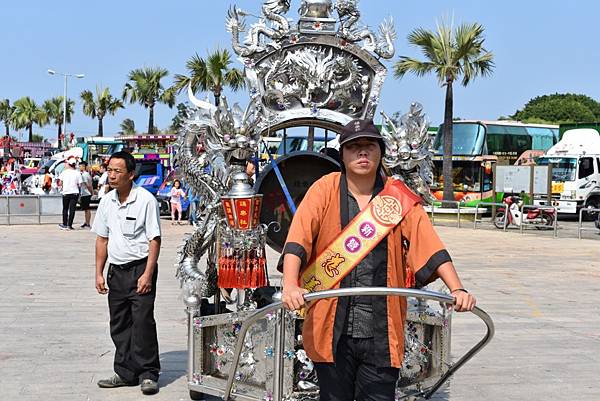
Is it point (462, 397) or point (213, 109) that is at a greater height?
point (213, 109)

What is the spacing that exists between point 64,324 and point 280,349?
4070 millimetres

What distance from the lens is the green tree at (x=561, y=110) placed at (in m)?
72.6

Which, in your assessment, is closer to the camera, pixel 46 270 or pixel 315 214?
pixel 315 214

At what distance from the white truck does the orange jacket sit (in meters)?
24.0

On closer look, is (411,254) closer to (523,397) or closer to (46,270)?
(523,397)

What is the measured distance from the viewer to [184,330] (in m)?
8.21

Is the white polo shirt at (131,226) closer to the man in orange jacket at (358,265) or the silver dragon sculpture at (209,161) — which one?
the silver dragon sculpture at (209,161)

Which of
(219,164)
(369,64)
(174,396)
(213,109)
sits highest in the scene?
(369,64)

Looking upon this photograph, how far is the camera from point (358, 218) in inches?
151

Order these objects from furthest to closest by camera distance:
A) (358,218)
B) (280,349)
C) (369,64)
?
1. (369,64)
2. (280,349)
3. (358,218)

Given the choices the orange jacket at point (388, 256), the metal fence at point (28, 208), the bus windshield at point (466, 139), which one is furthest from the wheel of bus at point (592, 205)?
the orange jacket at point (388, 256)

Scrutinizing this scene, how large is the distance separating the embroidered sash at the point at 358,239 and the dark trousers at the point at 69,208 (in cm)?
1604

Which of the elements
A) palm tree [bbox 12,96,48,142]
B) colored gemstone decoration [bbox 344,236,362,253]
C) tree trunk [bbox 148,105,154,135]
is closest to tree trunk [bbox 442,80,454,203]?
tree trunk [bbox 148,105,154,135]

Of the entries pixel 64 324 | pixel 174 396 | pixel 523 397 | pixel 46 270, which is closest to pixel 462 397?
pixel 523 397
